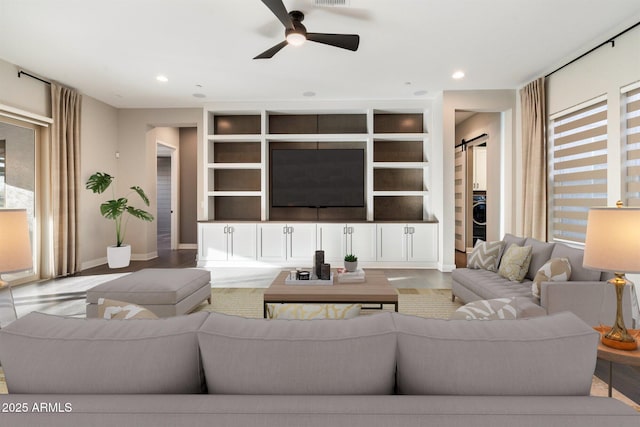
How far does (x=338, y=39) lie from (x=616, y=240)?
8.61ft

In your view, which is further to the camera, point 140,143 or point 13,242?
point 140,143

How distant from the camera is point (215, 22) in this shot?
3166 mm

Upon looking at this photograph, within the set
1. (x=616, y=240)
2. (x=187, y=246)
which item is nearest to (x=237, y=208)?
(x=187, y=246)

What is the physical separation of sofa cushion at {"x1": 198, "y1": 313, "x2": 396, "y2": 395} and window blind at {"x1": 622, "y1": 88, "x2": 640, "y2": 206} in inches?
147

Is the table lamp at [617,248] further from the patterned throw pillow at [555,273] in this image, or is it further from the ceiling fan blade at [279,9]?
the ceiling fan blade at [279,9]

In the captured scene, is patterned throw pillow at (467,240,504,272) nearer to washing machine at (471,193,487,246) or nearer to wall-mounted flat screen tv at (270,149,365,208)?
wall-mounted flat screen tv at (270,149,365,208)

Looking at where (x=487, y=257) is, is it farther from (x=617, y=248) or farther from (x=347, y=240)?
(x=347, y=240)

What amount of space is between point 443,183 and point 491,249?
1.95 meters

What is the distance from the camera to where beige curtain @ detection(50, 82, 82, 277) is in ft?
15.4

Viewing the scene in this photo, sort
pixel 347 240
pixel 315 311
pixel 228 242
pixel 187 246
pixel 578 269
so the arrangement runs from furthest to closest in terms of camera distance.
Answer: pixel 187 246 < pixel 228 242 < pixel 347 240 < pixel 578 269 < pixel 315 311

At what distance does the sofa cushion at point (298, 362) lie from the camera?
80 cm

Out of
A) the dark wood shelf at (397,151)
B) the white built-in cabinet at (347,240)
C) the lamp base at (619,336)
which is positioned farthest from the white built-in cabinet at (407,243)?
the lamp base at (619,336)

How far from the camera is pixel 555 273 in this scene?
240 cm

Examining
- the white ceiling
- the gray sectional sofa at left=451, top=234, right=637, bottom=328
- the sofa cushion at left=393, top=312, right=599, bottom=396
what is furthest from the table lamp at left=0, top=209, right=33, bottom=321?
the gray sectional sofa at left=451, top=234, right=637, bottom=328
